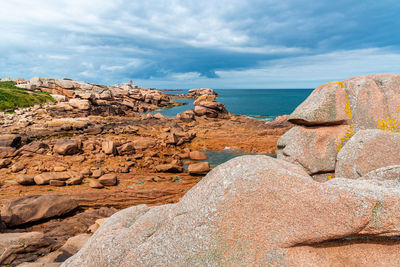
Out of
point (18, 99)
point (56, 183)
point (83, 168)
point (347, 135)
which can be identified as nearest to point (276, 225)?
point (347, 135)

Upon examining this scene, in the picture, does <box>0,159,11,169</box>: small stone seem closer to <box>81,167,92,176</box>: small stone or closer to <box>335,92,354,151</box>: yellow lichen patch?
<box>81,167,92,176</box>: small stone

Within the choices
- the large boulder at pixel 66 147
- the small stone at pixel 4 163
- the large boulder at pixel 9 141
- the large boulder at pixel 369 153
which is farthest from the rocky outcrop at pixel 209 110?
the large boulder at pixel 369 153

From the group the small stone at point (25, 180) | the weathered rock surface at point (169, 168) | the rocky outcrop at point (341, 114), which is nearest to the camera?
the rocky outcrop at point (341, 114)

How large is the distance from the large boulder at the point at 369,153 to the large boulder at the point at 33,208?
1275cm

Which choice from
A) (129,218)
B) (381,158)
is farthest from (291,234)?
(381,158)

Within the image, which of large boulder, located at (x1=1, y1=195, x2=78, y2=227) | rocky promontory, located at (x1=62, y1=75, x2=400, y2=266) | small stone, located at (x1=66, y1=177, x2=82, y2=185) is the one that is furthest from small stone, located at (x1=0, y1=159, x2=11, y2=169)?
rocky promontory, located at (x1=62, y1=75, x2=400, y2=266)

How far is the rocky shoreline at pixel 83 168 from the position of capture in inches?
388

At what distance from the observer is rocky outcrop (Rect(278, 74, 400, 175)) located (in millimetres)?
9750

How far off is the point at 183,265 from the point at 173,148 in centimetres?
2380

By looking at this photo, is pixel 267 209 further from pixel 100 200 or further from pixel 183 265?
pixel 100 200

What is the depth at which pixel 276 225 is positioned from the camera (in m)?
3.88

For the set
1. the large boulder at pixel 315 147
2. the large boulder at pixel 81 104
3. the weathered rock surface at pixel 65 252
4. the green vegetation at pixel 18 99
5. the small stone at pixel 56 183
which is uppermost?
the green vegetation at pixel 18 99

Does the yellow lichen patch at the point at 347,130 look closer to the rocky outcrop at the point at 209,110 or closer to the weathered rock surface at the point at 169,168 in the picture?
the weathered rock surface at the point at 169,168

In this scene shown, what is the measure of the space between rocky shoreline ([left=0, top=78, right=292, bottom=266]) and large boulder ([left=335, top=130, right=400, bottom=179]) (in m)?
9.36
